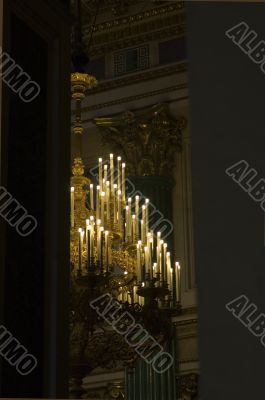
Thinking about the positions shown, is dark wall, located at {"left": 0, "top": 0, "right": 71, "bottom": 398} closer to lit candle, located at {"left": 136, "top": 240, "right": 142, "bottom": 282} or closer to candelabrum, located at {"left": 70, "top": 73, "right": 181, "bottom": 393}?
candelabrum, located at {"left": 70, "top": 73, "right": 181, "bottom": 393}

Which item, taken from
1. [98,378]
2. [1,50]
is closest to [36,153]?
[1,50]

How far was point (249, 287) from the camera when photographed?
2.76m

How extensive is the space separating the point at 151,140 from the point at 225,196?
7.35 m

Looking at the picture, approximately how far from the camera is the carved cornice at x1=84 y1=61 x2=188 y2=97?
400 inches

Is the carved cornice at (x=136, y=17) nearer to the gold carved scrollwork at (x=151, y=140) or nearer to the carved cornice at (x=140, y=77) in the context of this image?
the carved cornice at (x=140, y=77)

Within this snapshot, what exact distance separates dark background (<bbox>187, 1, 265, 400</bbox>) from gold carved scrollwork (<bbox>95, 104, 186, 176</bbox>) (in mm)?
6995

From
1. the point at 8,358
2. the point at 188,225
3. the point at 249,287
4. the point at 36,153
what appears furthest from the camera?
the point at 188,225

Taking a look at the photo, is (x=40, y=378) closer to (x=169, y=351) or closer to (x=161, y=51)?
(x=169, y=351)

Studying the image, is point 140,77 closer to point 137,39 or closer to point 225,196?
point 137,39

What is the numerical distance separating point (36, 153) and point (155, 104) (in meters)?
6.07

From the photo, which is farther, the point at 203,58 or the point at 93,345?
the point at 93,345

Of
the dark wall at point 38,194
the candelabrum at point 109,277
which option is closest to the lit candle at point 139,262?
the candelabrum at point 109,277

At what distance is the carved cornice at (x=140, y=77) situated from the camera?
400 inches

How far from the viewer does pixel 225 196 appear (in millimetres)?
2857
